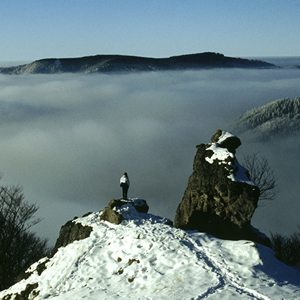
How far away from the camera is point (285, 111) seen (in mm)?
175000

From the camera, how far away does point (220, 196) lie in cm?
2359

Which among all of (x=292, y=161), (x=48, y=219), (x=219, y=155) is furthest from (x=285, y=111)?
(x=219, y=155)

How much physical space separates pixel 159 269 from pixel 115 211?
6946 mm

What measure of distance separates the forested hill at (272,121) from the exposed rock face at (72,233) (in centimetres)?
17208

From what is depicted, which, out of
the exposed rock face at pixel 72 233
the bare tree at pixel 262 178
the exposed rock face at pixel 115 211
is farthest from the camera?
the bare tree at pixel 262 178

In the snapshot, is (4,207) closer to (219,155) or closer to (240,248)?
(219,155)

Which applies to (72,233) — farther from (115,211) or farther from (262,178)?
(262,178)

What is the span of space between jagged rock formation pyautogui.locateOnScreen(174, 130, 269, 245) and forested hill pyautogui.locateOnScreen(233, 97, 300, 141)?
164993 millimetres

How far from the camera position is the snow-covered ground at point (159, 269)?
14.0 meters

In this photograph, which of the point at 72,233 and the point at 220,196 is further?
the point at 220,196

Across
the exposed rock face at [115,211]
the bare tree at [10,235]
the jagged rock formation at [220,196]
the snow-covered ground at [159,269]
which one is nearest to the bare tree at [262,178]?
the jagged rock formation at [220,196]

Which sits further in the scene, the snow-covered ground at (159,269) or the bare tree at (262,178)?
the bare tree at (262,178)

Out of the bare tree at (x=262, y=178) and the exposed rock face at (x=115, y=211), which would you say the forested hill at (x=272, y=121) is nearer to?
the bare tree at (x=262, y=178)

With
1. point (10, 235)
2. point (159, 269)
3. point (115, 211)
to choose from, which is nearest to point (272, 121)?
point (10, 235)
